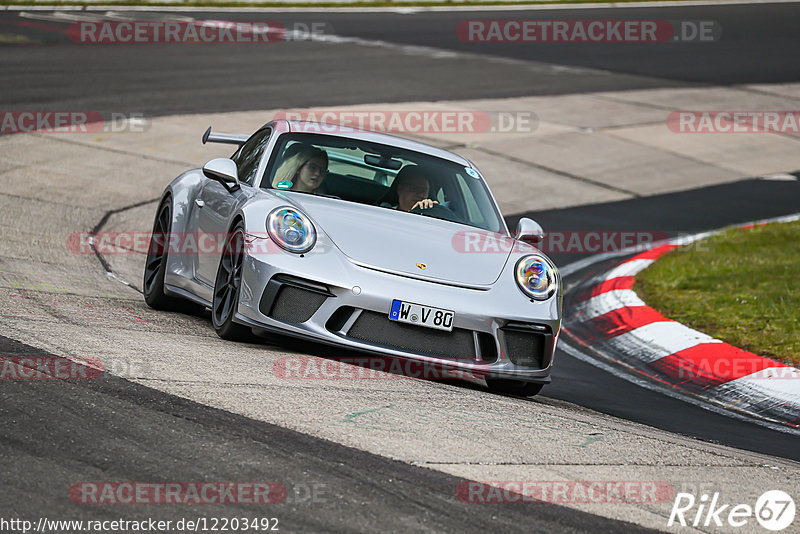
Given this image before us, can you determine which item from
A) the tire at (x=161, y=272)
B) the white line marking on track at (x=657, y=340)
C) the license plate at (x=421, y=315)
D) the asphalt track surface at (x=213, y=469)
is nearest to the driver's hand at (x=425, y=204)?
the license plate at (x=421, y=315)

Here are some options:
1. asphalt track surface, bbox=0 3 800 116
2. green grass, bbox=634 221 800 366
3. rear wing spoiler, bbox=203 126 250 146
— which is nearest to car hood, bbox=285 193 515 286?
rear wing spoiler, bbox=203 126 250 146

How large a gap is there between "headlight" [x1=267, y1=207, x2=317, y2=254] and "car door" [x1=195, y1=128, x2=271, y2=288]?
0.52m

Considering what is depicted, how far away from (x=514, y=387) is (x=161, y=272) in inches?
96.6

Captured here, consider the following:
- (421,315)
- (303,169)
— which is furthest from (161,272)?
(421,315)

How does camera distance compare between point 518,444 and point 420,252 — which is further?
point 420,252

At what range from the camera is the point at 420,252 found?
20.1ft

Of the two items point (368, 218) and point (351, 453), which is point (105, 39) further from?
point (351, 453)

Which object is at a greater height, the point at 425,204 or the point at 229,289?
the point at 425,204

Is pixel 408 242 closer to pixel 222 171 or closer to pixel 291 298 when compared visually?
pixel 291 298

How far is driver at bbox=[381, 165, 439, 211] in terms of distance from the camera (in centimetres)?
697

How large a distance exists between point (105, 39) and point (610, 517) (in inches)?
799

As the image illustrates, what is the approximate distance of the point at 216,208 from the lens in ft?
22.6

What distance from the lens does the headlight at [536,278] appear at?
6.21m

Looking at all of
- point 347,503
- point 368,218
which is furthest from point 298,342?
point 347,503
